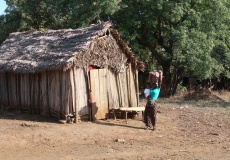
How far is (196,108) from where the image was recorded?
56.7 ft

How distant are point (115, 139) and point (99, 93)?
3086 millimetres

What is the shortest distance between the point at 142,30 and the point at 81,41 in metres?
9.63

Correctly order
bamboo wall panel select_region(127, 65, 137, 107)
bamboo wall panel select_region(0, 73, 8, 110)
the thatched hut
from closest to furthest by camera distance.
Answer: the thatched hut → bamboo wall panel select_region(127, 65, 137, 107) → bamboo wall panel select_region(0, 73, 8, 110)

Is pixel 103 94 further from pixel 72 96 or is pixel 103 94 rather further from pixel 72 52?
pixel 72 52

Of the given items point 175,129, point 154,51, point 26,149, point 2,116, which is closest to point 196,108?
point 175,129

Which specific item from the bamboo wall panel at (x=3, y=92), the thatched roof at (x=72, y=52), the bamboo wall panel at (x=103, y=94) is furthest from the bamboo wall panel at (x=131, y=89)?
the bamboo wall panel at (x=3, y=92)

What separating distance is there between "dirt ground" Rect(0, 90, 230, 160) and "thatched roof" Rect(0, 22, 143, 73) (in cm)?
199

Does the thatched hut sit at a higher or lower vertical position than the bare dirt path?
higher

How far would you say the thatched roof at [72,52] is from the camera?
12766 mm

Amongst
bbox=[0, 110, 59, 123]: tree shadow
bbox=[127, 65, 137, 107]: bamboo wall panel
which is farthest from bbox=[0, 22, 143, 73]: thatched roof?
bbox=[0, 110, 59, 123]: tree shadow

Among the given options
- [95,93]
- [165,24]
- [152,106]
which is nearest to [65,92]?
[95,93]

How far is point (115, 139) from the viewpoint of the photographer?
10742 millimetres

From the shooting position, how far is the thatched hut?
12859 mm

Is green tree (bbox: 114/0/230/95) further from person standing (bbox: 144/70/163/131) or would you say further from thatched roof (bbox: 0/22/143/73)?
person standing (bbox: 144/70/163/131)
